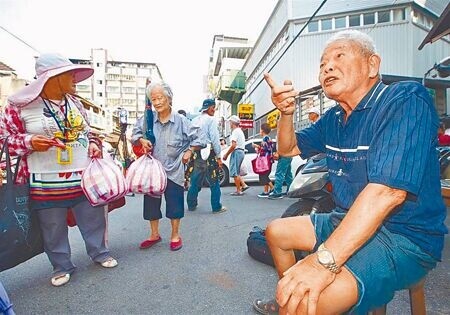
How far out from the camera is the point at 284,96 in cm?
159

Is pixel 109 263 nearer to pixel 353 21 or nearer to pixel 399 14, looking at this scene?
pixel 353 21

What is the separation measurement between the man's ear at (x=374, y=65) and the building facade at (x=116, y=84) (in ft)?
223

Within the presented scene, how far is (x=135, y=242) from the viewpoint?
3684mm

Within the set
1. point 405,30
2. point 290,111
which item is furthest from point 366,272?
point 405,30

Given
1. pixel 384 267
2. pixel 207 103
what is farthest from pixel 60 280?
pixel 207 103

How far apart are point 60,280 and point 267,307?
1721 mm

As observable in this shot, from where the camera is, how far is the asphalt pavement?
2.16 meters

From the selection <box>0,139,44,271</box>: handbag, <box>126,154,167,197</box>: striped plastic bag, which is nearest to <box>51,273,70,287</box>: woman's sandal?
<box>0,139,44,271</box>: handbag

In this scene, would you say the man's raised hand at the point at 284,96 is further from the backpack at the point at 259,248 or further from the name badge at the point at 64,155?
the name badge at the point at 64,155

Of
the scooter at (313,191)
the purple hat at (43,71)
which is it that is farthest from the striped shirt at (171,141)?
the scooter at (313,191)

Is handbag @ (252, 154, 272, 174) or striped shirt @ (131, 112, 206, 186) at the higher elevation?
striped shirt @ (131, 112, 206, 186)

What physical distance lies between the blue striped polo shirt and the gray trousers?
2.17m

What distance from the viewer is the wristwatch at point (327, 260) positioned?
1.00 metres

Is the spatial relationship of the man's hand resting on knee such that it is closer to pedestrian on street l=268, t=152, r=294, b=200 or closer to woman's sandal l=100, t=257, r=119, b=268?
woman's sandal l=100, t=257, r=119, b=268
